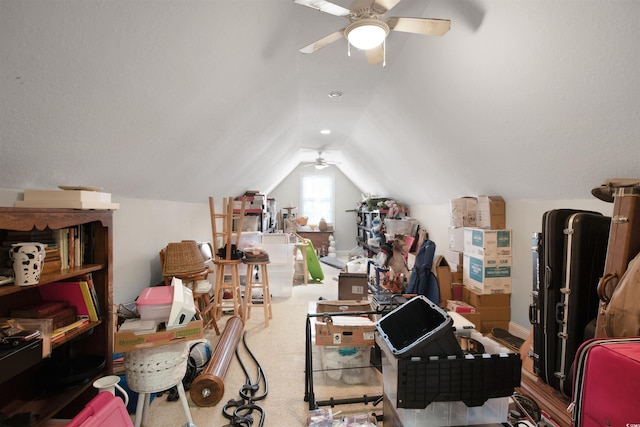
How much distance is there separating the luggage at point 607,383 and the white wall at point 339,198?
7.42 metres

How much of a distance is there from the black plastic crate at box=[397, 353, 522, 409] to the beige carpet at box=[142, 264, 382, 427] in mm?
737

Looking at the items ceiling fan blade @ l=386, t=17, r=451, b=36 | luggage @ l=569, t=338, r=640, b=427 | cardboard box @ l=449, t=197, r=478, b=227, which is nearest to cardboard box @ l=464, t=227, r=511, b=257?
cardboard box @ l=449, t=197, r=478, b=227

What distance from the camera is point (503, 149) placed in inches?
101

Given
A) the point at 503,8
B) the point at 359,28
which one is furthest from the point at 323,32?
the point at 503,8

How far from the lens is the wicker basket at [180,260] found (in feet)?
9.16

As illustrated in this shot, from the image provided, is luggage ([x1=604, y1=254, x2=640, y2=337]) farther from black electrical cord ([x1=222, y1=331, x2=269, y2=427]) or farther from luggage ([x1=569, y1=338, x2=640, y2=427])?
black electrical cord ([x1=222, y1=331, x2=269, y2=427])

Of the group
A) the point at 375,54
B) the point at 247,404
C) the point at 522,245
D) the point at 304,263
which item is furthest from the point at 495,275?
the point at 304,263

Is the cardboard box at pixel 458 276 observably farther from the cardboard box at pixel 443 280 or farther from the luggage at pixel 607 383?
the luggage at pixel 607 383

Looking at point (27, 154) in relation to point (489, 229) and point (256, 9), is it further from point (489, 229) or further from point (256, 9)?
point (489, 229)

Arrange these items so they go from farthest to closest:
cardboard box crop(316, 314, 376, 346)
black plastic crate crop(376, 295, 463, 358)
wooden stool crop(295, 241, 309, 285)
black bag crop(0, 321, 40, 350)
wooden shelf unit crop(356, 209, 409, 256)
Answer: wooden shelf unit crop(356, 209, 409, 256) → wooden stool crop(295, 241, 309, 285) → cardboard box crop(316, 314, 376, 346) → black plastic crate crop(376, 295, 463, 358) → black bag crop(0, 321, 40, 350)

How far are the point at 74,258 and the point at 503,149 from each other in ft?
10.2

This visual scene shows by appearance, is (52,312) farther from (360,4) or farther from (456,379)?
(360,4)

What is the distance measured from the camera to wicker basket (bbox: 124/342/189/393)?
1.63 metres

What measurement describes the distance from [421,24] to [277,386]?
2485 mm
